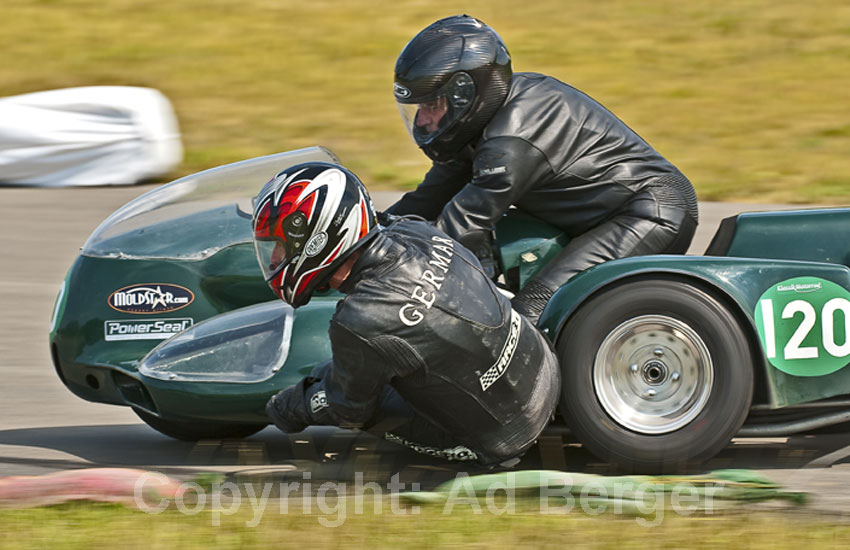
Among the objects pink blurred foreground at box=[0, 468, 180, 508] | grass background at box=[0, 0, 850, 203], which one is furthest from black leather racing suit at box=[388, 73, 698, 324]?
grass background at box=[0, 0, 850, 203]

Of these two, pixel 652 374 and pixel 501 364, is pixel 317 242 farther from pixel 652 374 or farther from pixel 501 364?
pixel 652 374

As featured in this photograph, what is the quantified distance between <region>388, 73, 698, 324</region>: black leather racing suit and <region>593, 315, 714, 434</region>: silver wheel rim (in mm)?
490

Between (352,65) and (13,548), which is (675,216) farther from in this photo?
(352,65)

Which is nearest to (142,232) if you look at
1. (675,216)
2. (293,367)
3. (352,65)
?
(293,367)

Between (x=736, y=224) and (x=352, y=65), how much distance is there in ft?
37.8

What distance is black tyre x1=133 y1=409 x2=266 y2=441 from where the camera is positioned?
564 centimetres

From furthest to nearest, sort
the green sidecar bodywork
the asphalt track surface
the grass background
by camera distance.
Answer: the grass background
the asphalt track surface
the green sidecar bodywork

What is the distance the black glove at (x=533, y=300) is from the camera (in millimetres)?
5137

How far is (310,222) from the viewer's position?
4188 mm

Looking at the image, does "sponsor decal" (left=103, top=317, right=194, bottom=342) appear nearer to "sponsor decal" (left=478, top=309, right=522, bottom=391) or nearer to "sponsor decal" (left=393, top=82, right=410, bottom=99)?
"sponsor decal" (left=393, top=82, right=410, bottom=99)

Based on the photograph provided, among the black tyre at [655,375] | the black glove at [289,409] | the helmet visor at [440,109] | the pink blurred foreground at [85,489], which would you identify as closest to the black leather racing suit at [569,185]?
Result: the helmet visor at [440,109]

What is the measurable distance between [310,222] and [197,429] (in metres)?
1.81

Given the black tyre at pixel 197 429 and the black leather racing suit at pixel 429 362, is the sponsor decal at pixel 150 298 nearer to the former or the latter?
the black tyre at pixel 197 429

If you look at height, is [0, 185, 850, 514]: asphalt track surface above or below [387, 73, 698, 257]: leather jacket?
below
